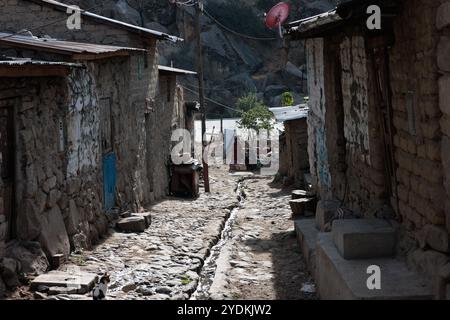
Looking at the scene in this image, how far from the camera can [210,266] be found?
9.55 meters

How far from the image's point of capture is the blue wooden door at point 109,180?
36.7 feet

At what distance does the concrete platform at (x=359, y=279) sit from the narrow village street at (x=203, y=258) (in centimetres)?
78

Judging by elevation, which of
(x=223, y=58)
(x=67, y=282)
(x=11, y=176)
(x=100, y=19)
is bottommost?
(x=67, y=282)

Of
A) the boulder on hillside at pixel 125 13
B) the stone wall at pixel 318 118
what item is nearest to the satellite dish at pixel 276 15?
the stone wall at pixel 318 118

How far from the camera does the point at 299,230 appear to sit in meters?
10.3

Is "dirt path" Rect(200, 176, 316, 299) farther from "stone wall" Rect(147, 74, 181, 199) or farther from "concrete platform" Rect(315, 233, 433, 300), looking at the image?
"stone wall" Rect(147, 74, 181, 199)

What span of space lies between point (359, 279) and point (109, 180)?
637 centimetres

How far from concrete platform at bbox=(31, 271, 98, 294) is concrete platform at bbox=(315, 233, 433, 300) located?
2.56 metres

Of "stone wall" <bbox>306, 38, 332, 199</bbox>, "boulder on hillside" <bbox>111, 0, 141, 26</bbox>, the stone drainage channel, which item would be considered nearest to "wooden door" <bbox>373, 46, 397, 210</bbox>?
the stone drainage channel

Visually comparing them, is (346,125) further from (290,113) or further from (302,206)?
(290,113)

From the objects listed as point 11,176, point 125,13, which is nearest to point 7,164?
point 11,176

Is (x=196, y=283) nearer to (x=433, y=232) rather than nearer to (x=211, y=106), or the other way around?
(x=433, y=232)

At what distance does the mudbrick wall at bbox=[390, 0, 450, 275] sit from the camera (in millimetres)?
5414
